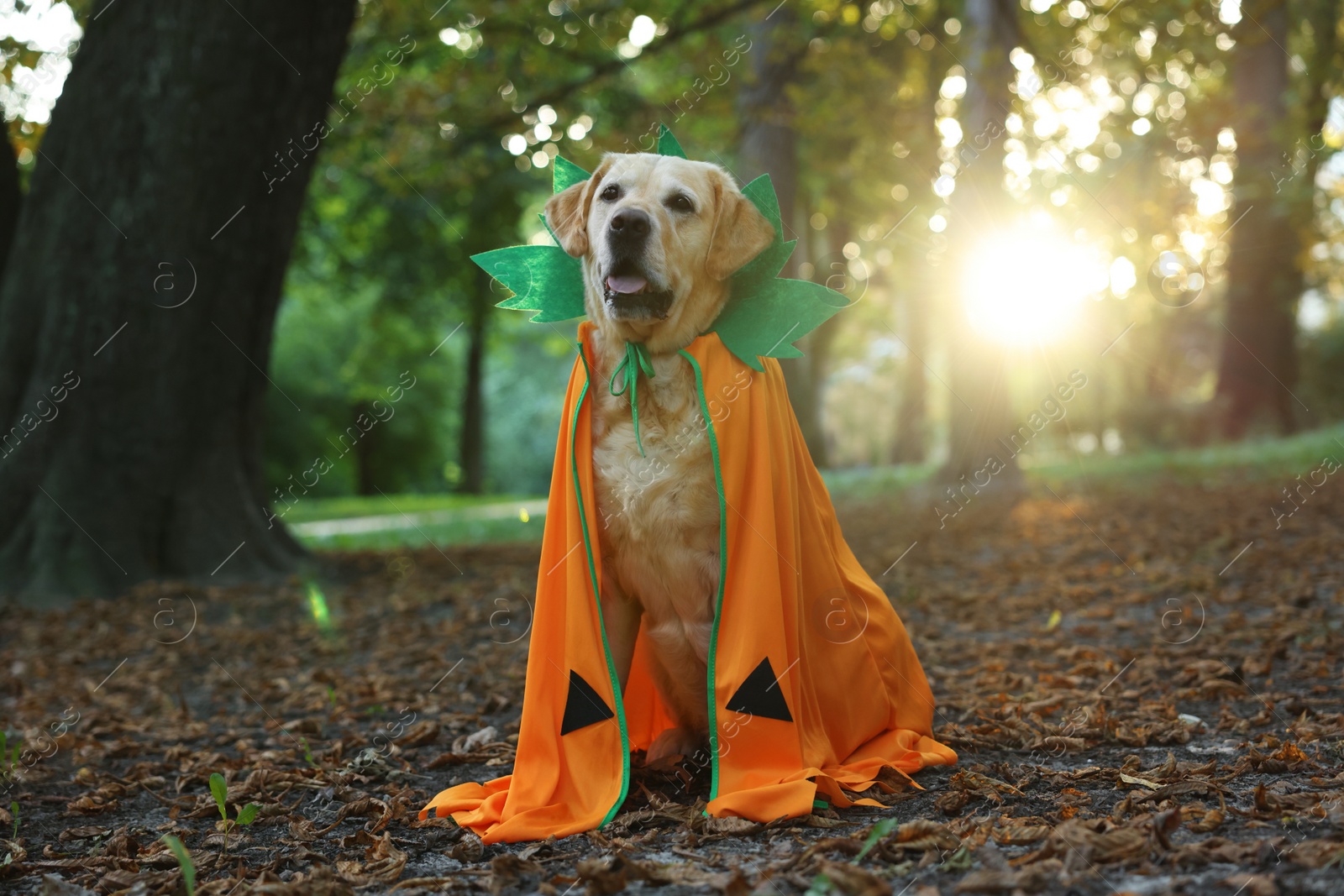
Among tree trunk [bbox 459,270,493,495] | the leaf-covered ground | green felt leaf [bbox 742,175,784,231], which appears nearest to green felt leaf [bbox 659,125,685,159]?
green felt leaf [bbox 742,175,784,231]

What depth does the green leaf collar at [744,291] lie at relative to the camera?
3.20m

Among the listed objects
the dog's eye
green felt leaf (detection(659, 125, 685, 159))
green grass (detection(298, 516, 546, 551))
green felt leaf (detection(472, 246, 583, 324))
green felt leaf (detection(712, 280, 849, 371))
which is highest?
green felt leaf (detection(659, 125, 685, 159))

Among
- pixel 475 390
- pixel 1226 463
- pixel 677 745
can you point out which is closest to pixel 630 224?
pixel 677 745

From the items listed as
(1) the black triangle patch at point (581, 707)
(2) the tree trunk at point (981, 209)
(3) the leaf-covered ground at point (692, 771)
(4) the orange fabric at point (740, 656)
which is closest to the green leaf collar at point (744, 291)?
(4) the orange fabric at point (740, 656)

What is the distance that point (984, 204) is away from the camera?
11.0 meters

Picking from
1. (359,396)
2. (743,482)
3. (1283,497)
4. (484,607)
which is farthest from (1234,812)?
(359,396)

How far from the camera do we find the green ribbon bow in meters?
3.15

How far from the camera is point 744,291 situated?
10.9ft

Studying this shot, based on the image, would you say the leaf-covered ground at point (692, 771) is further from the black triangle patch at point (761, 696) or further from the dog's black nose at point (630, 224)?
the dog's black nose at point (630, 224)

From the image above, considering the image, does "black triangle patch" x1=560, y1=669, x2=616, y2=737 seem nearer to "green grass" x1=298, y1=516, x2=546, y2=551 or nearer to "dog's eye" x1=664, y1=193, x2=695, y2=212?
"dog's eye" x1=664, y1=193, x2=695, y2=212

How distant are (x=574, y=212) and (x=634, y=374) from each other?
26.4 inches

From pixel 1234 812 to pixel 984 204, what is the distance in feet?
30.4

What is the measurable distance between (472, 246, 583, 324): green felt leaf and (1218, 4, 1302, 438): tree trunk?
558 inches

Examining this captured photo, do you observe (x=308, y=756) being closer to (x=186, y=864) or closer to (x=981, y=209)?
(x=186, y=864)
